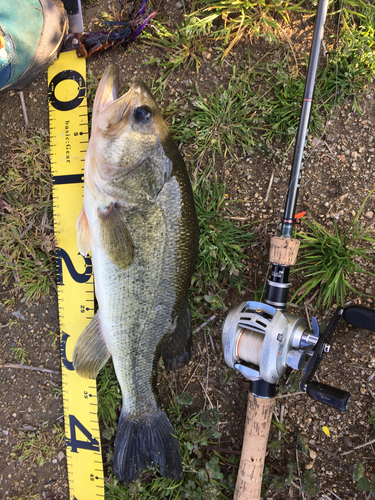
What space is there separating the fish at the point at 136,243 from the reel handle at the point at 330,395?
0.88 metres

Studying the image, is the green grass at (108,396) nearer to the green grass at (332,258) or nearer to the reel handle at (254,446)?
the reel handle at (254,446)

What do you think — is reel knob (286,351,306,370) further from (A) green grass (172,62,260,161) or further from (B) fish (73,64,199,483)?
(A) green grass (172,62,260,161)

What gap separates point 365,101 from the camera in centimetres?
246

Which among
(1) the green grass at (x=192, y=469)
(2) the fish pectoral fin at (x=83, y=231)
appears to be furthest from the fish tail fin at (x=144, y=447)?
(2) the fish pectoral fin at (x=83, y=231)

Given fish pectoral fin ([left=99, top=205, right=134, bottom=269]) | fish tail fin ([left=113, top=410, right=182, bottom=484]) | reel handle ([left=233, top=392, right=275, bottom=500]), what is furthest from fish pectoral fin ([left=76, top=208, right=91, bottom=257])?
reel handle ([left=233, top=392, right=275, bottom=500])

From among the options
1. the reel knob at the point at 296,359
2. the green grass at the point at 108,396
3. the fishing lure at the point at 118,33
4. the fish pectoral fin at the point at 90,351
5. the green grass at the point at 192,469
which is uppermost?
the fishing lure at the point at 118,33

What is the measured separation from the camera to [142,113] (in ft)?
6.06

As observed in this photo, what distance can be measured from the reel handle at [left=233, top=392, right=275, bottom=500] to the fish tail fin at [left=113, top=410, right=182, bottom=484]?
0.48 meters

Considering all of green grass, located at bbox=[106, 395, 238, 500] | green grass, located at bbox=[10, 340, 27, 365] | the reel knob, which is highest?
the reel knob

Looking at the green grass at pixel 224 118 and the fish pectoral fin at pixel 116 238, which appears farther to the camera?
the green grass at pixel 224 118

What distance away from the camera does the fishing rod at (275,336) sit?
6.18 ft

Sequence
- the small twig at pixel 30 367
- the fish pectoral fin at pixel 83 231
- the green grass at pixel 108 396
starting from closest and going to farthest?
Answer: the fish pectoral fin at pixel 83 231, the green grass at pixel 108 396, the small twig at pixel 30 367

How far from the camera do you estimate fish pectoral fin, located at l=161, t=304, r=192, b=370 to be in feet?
7.29

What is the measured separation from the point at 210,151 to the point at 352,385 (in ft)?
7.31
